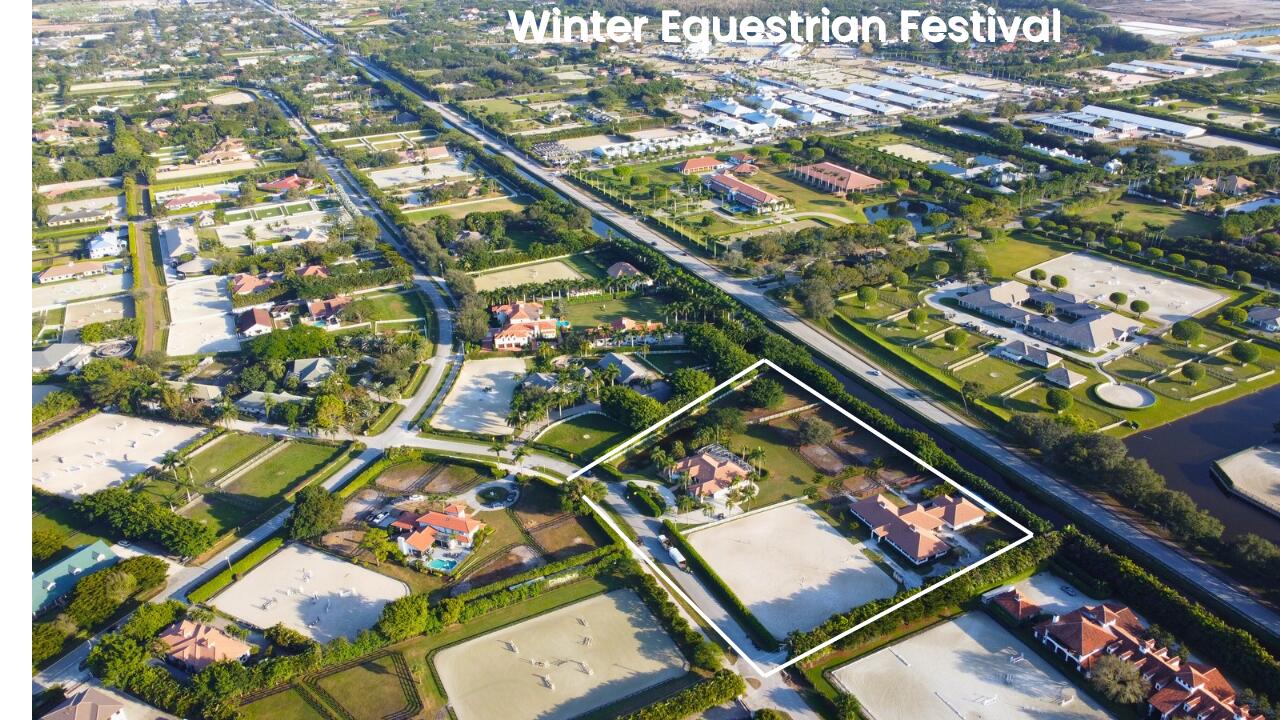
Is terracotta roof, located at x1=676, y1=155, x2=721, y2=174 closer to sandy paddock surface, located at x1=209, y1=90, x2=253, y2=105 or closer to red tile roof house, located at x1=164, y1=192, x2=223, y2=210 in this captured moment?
red tile roof house, located at x1=164, y1=192, x2=223, y2=210

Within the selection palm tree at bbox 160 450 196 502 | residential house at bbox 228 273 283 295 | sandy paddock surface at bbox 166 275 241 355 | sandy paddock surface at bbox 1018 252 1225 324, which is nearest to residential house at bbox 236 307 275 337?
sandy paddock surface at bbox 166 275 241 355

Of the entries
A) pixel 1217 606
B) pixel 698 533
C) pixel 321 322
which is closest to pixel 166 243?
pixel 321 322

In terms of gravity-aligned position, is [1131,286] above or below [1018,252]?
below

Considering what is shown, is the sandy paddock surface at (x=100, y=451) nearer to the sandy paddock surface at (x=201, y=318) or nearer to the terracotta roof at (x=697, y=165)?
the sandy paddock surface at (x=201, y=318)

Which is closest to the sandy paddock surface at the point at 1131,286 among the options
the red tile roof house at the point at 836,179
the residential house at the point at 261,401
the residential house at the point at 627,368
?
the red tile roof house at the point at 836,179

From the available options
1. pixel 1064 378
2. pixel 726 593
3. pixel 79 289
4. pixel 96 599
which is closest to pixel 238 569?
pixel 96 599

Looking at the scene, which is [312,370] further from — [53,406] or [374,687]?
[374,687]

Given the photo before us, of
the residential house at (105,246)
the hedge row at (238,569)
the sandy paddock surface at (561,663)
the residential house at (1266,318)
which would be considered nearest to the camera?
the sandy paddock surface at (561,663)
